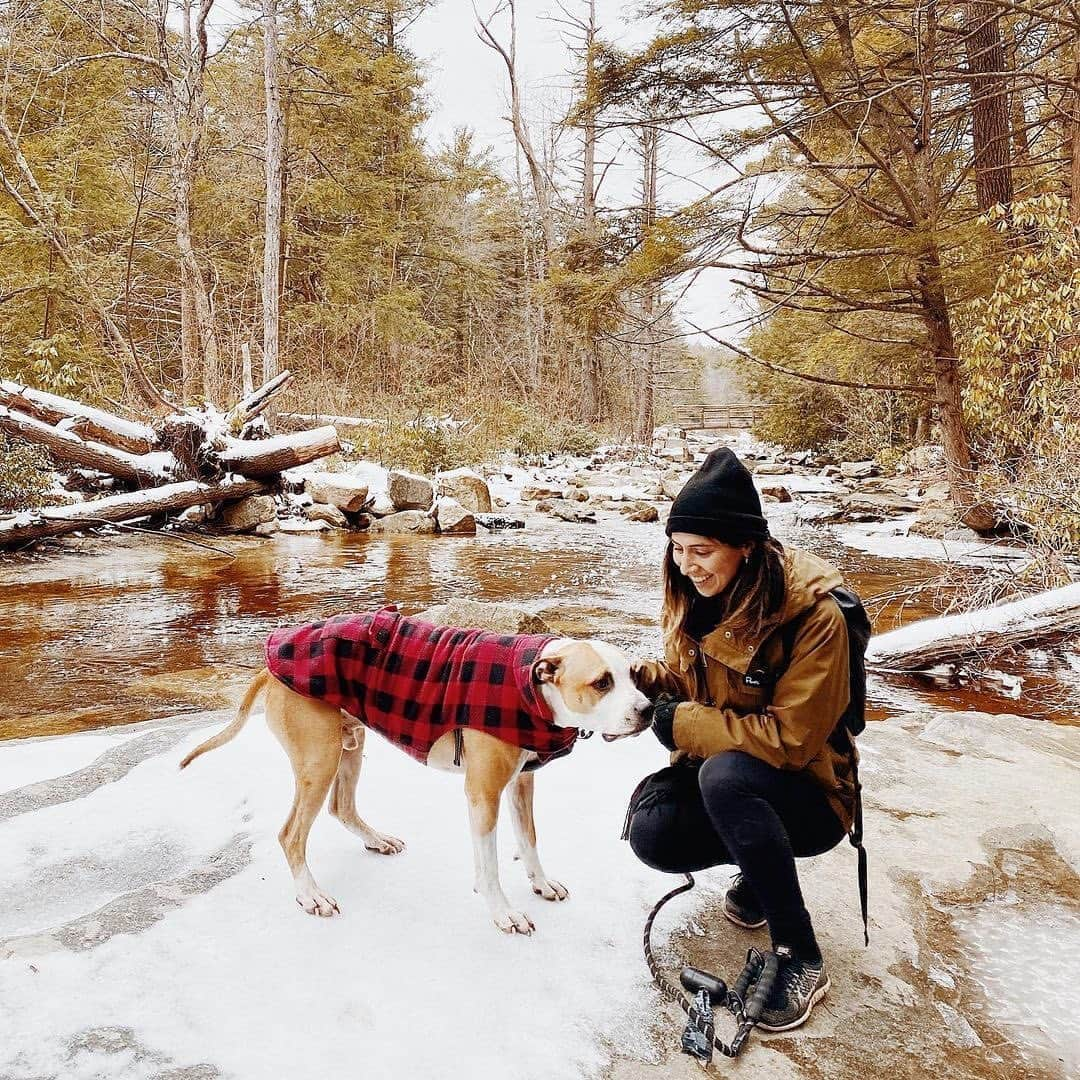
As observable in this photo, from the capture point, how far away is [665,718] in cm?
218

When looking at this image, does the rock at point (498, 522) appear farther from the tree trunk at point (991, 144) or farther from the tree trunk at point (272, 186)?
the tree trunk at point (991, 144)

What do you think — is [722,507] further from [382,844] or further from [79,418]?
[79,418]

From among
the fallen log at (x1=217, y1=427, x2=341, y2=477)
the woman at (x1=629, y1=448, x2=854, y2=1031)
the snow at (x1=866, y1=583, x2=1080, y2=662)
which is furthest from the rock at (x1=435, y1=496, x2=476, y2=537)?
the woman at (x1=629, y1=448, x2=854, y2=1031)

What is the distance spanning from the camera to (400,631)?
236cm

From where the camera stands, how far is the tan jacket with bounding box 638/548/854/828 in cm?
201

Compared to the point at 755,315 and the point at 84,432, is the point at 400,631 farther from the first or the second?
the point at 84,432

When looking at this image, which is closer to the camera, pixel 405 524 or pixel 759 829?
pixel 759 829

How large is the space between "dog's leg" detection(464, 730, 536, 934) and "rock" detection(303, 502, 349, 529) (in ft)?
35.6

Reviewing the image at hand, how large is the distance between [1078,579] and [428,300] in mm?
26784

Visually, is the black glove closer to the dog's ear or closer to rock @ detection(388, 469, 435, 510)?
the dog's ear

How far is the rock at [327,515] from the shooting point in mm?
12625

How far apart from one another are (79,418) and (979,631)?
1129 centimetres

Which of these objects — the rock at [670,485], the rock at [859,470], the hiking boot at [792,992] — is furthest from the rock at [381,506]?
the rock at [859,470]

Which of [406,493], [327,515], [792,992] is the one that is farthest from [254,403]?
[792,992]
